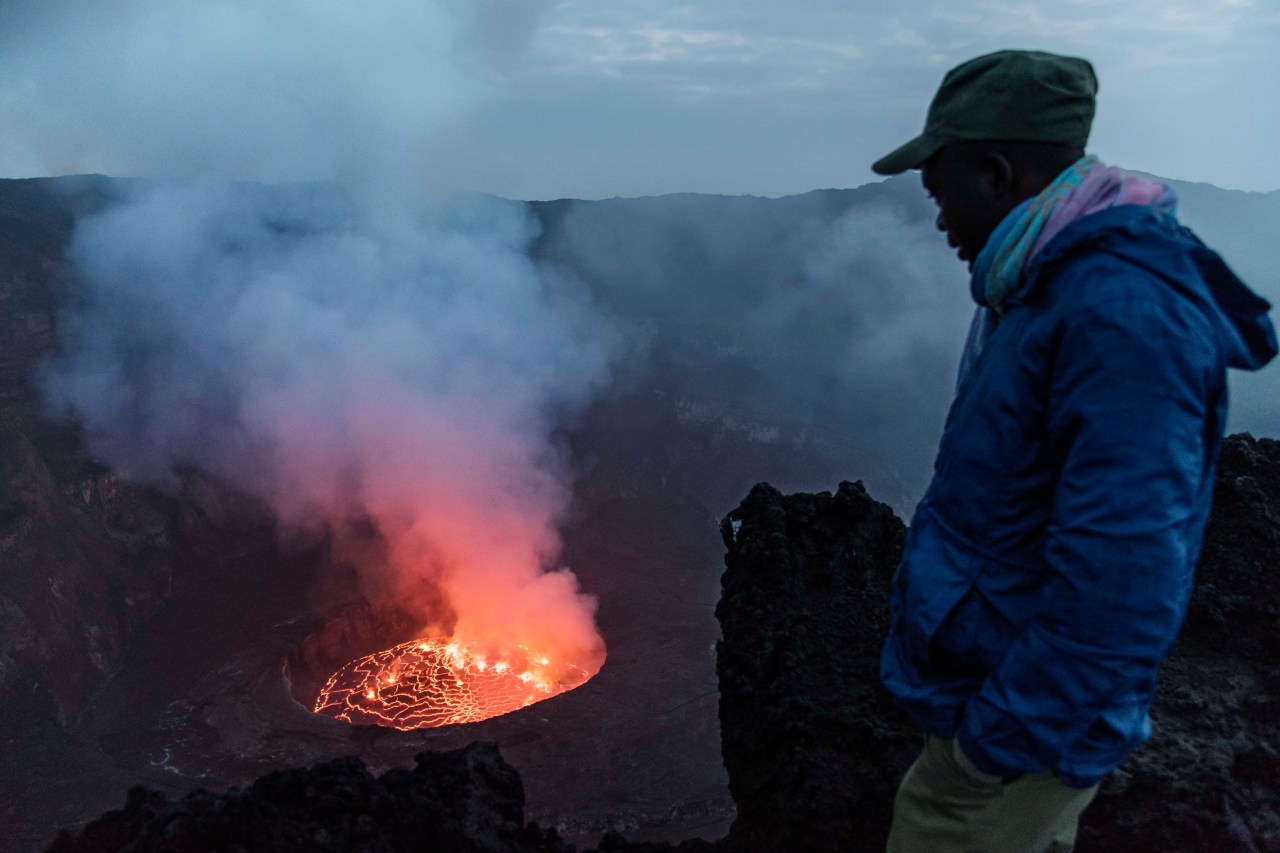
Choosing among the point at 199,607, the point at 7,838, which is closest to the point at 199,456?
the point at 199,607

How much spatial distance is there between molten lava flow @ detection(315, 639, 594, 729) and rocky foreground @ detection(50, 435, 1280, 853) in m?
7.46

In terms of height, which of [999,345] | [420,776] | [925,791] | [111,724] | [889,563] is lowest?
[111,724]

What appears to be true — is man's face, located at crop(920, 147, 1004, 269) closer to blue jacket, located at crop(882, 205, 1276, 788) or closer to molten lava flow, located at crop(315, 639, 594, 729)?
blue jacket, located at crop(882, 205, 1276, 788)

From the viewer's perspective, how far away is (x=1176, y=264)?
1.21 m

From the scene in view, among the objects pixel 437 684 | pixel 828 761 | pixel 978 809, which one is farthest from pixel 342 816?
pixel 437 684

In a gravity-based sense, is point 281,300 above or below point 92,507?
above

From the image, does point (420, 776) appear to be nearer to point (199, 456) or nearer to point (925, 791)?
point (925, 791)

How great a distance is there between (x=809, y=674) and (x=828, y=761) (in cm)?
41

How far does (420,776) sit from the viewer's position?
2.76 m

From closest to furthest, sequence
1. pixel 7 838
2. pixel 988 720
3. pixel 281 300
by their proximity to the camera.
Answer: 1. pixel 988 720
2. pixel 7 838
3. pixel 281 300

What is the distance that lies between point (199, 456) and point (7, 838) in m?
8.57

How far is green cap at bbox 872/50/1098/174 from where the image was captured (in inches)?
54.9

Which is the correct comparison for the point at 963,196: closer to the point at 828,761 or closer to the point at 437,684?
the point at 828,761

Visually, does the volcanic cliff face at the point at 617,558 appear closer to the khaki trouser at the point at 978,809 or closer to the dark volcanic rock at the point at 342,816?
the dark volcanic rock at the point at 342,816
